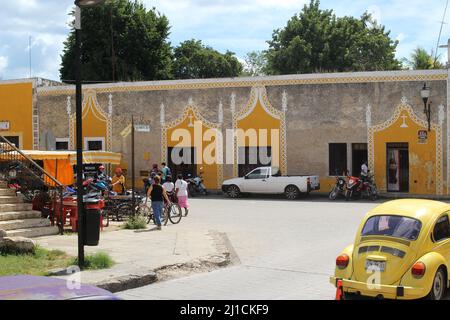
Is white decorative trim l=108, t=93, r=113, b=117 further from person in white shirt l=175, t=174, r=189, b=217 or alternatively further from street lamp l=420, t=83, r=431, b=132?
street lamp l=420, t=83, r=431, b=132

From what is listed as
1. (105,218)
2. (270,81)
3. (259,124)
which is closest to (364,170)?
(259,124)

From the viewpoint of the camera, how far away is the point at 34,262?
10.8 meters

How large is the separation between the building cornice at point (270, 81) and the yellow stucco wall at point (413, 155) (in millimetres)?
1952

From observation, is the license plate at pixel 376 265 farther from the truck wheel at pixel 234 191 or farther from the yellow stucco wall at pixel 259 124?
the yellow stucco wall at pixel 259 124

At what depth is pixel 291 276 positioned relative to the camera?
1050 centimetres

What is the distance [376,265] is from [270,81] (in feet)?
75.8

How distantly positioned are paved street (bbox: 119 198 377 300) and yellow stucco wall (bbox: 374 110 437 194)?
387 centimetres

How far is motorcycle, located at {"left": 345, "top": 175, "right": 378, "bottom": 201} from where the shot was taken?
1046 inches

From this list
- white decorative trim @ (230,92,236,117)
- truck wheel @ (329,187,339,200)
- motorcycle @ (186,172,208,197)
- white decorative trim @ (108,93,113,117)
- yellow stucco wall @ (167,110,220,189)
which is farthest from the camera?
white decorative trim @ (108,93,113,117)

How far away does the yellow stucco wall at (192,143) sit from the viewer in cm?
3133

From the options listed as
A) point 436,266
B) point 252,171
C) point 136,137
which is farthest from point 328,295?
point 136,137

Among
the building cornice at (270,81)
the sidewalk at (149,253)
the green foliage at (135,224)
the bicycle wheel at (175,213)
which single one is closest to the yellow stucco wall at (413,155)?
the building cornice at (270,81)

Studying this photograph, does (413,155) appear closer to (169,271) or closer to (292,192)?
(292,192)

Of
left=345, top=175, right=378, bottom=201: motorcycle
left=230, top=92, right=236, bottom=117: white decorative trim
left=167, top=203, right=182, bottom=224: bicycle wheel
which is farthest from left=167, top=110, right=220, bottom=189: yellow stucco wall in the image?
left=167, top=203, right=182, bottom=224: bicycle wheel
